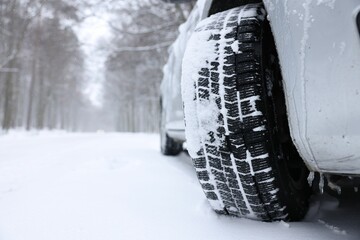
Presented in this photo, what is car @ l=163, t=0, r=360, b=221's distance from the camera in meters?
0.96

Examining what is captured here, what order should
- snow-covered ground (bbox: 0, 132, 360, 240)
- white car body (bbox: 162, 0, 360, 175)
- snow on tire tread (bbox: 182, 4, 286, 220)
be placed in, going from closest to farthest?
white car body (bbox: 162, 0, 360, 175)
snow on tire tread (bbox: 182, 4, 286, 220)
snow-covered ground (bbox: 0, 132, 360, 240)

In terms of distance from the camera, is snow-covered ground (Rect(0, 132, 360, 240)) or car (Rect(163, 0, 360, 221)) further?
snow-covered ground (Rect(0, 132, 360, 240))

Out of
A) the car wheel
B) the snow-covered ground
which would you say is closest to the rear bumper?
the snow-covered ground

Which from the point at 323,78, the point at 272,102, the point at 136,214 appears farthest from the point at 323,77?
the point at 136,214

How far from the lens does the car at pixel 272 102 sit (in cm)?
96

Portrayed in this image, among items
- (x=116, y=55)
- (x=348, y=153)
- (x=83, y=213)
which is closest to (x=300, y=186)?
(x=348, y=153)

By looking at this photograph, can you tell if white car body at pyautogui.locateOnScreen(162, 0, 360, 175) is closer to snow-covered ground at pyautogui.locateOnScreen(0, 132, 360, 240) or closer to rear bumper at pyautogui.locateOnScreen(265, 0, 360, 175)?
rear bumper at pyautogui.locateOnScreen(265, 0, 360, 175)

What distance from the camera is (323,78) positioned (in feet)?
3.21

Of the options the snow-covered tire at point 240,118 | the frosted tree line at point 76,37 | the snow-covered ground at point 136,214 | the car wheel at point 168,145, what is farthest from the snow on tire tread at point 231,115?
the frosted tree line at point 76,37

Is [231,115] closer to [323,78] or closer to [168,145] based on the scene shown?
[323,78]

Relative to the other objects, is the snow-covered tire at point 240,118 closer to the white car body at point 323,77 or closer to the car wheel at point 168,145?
the white car body at point 323,77

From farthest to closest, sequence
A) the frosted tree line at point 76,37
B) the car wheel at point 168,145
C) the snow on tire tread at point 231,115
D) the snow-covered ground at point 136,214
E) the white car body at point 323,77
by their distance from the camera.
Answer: the frosted tree line at point 76,37, the car wheel at point 168,145, the snow-covered ground at point 136,214, the snow on tire tread at point 231,115, the white car body at point 323,77

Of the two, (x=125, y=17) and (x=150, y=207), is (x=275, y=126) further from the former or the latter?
(x=125, y=17)

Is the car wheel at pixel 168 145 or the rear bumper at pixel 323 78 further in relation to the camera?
the car wheel at pixel 168 145
